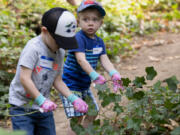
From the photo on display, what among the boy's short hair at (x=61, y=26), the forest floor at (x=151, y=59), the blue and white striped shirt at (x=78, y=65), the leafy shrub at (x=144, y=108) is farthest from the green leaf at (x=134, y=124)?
the forest floor at (x=151, y=59)

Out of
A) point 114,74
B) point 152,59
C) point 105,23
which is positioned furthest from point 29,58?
point 105,23

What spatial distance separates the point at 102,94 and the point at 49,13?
0.78m

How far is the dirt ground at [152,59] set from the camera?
4.45 m

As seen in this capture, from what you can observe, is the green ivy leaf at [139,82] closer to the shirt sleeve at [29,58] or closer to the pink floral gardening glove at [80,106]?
the pink floral gardening glove at [80,106]

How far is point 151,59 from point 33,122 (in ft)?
13.8

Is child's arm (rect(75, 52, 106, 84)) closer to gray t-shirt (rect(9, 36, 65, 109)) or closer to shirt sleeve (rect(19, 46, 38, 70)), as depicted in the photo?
gray t-shirt (rect(9, 36, 65, 109))

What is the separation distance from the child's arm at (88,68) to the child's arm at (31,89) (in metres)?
0.61

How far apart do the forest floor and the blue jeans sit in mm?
1065

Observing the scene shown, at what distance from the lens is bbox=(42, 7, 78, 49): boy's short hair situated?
7.39 feet

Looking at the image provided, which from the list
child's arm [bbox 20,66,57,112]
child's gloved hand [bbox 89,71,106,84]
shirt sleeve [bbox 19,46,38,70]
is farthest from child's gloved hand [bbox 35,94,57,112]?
child's gloved hand [bbox 89,71,106,84]

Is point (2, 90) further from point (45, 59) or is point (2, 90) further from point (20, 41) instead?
point (45, 59)

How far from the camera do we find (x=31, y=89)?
88.7 inches

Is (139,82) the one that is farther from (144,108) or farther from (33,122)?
(33,122)

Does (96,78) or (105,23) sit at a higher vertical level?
(105,23)
